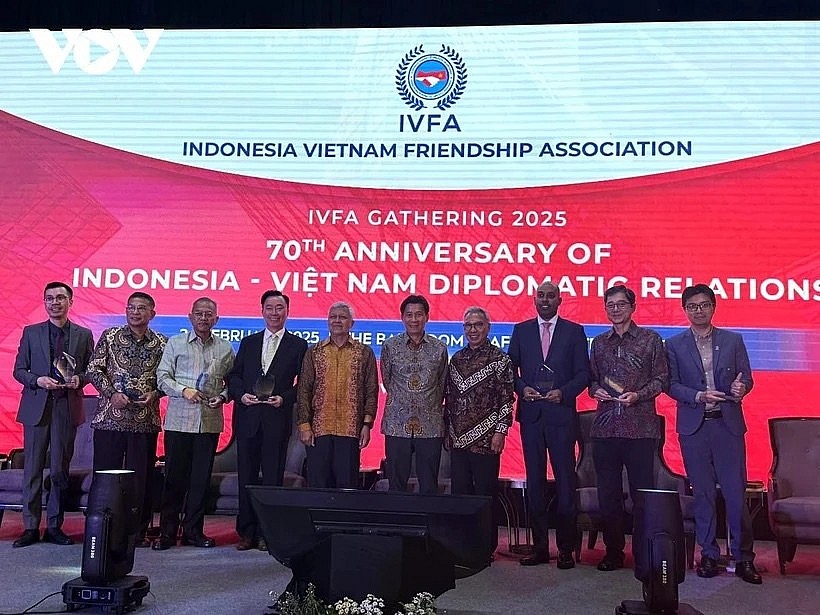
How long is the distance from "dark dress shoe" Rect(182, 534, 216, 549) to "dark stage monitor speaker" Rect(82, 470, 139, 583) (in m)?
1.04

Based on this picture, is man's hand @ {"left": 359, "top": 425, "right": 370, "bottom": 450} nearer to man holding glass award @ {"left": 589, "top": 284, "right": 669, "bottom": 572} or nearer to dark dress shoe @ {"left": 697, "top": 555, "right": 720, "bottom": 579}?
man holding glass award @ {"left": 589, "top": 284, "right": 669, "bottom": 572}

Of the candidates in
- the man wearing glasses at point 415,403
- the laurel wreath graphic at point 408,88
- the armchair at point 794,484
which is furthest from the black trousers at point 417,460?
the laurel wreath graphic at point 408,88

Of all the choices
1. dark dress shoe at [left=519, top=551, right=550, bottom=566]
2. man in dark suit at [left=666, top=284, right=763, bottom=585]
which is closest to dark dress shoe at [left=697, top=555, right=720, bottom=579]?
man in dark suit at [left=666, top=284, right=763, bottom=585]

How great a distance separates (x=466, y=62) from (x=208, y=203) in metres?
1.85

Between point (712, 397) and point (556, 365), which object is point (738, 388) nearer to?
point (712, 397)

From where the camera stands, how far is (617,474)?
3.97 m

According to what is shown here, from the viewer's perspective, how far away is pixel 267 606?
307 cm

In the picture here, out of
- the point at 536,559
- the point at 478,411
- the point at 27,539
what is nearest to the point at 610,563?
the point at 536,559

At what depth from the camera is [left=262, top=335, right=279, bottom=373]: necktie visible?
4293 mm

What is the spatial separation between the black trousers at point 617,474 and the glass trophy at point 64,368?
268cm

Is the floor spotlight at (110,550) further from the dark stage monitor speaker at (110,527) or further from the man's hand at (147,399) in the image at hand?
the man's hand at (147,399)

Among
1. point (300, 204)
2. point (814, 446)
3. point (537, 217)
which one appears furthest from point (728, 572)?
point (300, 204)

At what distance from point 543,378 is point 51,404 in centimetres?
252

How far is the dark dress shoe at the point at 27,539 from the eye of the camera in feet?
13.6
